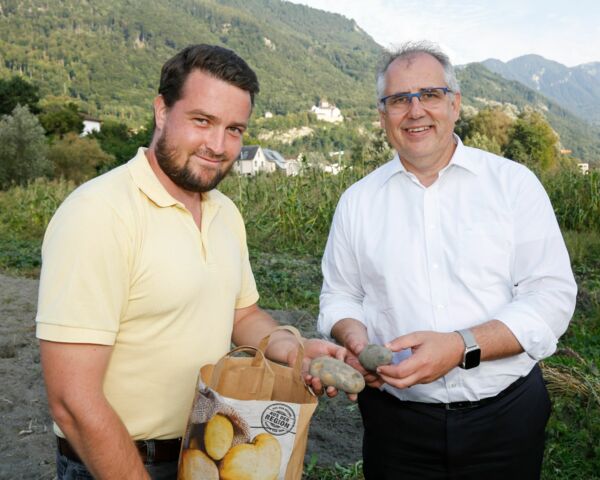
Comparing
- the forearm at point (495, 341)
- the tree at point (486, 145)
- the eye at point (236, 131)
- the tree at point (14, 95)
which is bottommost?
the forearm at point (495, 341)

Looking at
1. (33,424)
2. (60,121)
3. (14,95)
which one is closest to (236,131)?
(33,424)

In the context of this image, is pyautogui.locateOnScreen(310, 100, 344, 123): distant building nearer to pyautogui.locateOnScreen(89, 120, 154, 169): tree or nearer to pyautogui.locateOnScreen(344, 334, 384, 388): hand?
pyautogui.locateOnScreen(89, 120, 154, 169): tree

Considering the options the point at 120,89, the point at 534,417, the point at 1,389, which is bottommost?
the point at 1,389

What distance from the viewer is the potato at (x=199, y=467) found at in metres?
1.65

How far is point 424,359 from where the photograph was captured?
6.05 feet

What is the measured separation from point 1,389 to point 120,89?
108 meters

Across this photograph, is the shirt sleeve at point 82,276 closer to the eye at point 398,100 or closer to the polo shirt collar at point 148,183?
the polo shirt collar at point 148,183

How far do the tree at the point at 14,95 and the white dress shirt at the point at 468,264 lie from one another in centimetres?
4035

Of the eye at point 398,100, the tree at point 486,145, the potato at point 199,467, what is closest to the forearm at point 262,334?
the potato at point 199,467

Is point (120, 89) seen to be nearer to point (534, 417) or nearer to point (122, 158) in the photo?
point (122, 158)

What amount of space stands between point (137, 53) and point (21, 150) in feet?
350

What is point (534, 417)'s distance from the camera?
212 centimetres

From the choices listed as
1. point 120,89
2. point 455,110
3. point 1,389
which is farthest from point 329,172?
point 120,89

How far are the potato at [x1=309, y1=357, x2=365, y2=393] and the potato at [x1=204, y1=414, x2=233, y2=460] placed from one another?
34cm
